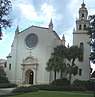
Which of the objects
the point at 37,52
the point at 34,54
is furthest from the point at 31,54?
the point at 37,52

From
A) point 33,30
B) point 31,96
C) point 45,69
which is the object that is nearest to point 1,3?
point 31,96

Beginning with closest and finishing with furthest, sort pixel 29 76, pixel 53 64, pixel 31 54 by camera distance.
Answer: pixel 53 64 < pixel 31 54 < pixel 29 76

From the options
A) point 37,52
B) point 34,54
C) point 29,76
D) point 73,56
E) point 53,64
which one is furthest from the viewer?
point 29,76

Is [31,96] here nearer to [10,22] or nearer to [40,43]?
[10,22]

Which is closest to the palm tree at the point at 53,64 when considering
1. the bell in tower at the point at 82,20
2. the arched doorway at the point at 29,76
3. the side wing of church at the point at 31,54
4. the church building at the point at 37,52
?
the church building at the point at 37,52

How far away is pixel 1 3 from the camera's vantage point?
19.5 meters

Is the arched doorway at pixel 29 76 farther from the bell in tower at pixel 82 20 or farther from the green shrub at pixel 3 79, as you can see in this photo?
the bell in tower at pixel 82 20

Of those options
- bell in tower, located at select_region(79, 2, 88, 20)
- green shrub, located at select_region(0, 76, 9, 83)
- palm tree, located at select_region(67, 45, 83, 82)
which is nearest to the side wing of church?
green shrub, located at select_region(0, 76, 9, 83)

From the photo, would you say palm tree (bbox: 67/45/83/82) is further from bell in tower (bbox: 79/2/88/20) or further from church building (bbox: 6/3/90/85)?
bell in tower (bbox: 79/2/88/20)

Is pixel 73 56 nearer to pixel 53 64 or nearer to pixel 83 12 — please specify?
pixel 53 64

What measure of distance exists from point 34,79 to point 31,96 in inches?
1598

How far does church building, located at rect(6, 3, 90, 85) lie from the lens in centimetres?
7575

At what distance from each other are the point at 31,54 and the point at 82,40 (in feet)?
43.1

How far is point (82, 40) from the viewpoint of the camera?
76.2 metres
